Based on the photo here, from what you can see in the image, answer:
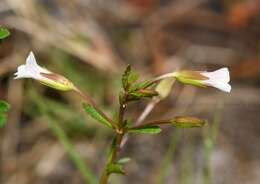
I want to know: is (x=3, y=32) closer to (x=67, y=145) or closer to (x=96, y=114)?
(x=96, y=114)

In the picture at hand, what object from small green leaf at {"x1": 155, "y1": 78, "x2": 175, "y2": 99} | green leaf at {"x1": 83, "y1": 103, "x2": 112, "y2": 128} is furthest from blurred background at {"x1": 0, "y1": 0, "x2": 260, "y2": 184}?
green leaf at {"x1": 83, "y1": 103, "x2": 112, "y2": 128}

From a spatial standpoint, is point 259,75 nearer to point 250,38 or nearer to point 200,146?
point 250,38

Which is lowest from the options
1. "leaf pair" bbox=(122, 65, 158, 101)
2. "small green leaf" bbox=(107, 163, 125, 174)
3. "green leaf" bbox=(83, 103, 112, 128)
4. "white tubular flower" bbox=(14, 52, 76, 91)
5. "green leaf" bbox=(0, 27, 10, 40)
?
"small green leaf" bbox=(107, 163, 125, 174)

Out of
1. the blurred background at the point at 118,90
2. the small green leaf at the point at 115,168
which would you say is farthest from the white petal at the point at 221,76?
the blurred background at the point at 118,90

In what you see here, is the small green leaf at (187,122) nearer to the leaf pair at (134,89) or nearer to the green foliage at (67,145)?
the leaf pair at (134,89)

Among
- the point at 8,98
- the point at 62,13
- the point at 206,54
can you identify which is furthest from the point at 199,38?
the point at 8,98

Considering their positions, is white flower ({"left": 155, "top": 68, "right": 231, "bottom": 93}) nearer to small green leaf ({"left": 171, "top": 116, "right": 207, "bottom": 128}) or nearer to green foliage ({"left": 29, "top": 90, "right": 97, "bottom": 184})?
small green leaf ({"left": 171, "top": 116, "right": 207, "bottom": 128})

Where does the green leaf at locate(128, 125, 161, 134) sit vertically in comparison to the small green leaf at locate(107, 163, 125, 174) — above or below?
above
